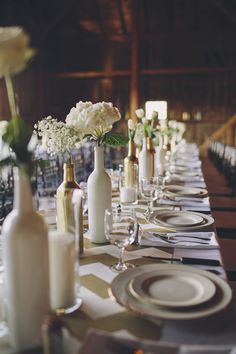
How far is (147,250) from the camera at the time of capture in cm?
136

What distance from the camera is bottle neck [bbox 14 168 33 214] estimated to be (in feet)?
2.56

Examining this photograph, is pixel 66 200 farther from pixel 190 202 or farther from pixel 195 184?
pixel 195 184

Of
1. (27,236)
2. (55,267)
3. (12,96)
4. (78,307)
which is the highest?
(12,96)

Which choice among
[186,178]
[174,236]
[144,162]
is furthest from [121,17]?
[174,236]

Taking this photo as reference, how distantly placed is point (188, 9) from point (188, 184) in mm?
7912

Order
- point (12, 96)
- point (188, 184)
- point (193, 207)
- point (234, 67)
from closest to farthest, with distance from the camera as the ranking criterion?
point (12, 96) → point (193, 207) → point (188, 184) → point (234, 67)

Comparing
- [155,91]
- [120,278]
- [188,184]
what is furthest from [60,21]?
[120,278]

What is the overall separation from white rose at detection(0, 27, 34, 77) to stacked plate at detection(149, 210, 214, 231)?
1.07m

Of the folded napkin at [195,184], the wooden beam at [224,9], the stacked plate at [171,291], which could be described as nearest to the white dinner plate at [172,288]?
the stacked plate at [171,291]

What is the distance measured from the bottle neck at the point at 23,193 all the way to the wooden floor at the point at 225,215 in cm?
133

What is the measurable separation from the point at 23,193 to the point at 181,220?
3.42 ft

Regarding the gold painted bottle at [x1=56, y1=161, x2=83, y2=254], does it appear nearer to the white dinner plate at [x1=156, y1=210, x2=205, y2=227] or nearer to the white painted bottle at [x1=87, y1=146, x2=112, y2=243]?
the white painted bottle at [x1=87, y1=146, x2=112, y2=243]

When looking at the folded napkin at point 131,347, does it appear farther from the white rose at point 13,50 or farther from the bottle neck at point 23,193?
the white rose at point 13,50

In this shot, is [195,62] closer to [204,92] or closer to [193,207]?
[204,92]
